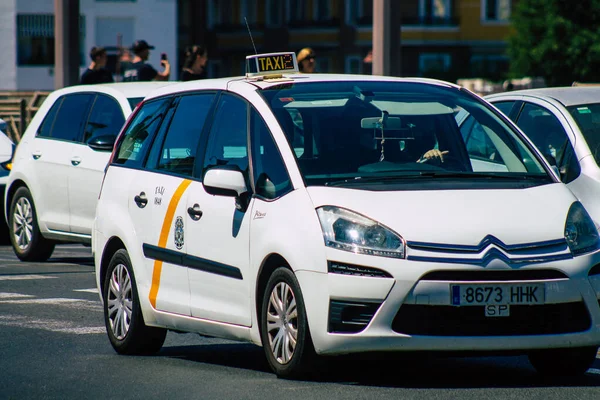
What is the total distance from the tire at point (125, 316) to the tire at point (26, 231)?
6131 millimetres

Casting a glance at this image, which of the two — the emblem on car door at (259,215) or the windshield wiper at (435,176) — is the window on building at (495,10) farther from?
the emblem on car door at (259,215)

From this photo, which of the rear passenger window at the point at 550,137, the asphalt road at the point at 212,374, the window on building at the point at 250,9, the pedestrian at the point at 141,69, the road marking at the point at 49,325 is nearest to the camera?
the asphalt road at the point at 212,374

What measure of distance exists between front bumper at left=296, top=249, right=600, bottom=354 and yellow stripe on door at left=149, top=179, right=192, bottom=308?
57.3 inches

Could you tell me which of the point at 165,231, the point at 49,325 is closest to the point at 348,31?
the point at 49,325

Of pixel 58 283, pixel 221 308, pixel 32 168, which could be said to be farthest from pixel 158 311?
pixel 32 168

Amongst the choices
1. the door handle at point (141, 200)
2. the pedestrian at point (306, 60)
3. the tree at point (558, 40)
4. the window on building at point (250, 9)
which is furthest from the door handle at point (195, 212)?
the window on building at point (250, 9)

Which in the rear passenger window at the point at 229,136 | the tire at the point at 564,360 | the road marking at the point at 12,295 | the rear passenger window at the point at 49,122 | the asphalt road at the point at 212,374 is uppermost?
the rear passenger window at the point at 229,136

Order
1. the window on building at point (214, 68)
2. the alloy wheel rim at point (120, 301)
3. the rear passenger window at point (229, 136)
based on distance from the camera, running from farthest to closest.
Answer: the window on building at point (214, 68)
the alloy wheel rim at point (120, 301)
the rear passenger window at point (229, 136)

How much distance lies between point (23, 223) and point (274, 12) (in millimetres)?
65647

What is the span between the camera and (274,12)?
80062 mm

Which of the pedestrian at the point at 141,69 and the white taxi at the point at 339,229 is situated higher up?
the pedestrian at the point at 141,69

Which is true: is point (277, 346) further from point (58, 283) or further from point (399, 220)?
point (58, 283)

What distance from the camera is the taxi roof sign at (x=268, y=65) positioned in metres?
8.37

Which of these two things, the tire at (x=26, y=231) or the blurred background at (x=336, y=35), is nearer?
the tire at (x=26, y=231)
